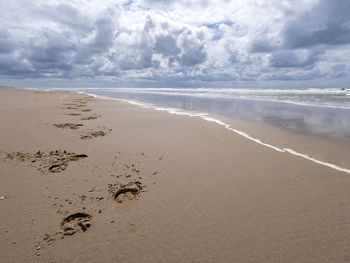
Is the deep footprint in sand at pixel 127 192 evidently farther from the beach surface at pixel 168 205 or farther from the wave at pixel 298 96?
the wave at pixel 298 96

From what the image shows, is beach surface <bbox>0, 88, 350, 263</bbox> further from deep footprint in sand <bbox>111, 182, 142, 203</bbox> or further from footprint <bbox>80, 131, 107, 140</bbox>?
footprint <bbox>80, 131, 107, 140</bbox>

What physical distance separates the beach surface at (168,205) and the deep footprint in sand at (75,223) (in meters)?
0.01

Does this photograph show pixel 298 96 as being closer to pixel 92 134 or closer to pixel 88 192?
pixel 92 134

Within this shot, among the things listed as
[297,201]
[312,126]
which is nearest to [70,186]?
[297,201]

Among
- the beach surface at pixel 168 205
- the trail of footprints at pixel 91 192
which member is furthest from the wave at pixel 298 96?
the trail of footprints at pixel 91 192

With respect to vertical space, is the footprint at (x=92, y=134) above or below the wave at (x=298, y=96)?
above

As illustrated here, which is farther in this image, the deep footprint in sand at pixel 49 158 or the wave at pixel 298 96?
the wave at pixel 298 96

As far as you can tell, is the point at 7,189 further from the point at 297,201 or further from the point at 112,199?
the point at 297,201

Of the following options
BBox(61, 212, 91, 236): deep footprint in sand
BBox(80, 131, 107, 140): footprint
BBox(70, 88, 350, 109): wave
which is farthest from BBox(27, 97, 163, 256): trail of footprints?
BBox(70, 88, 350, 109): wave

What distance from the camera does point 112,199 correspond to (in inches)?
179

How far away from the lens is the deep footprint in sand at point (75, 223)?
3.60 meters

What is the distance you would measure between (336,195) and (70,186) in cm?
449

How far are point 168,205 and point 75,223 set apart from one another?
1359 millimetres

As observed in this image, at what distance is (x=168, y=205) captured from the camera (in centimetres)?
437
